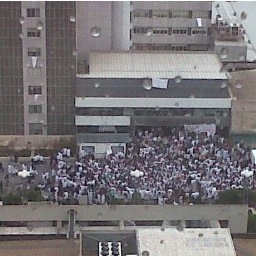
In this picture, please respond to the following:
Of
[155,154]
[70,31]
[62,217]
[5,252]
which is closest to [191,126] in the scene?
[155,154]

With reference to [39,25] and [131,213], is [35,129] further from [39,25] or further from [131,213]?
[131,213]

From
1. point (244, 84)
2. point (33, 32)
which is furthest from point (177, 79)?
point (33, 32)

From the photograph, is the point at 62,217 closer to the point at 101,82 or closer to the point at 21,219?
the point at 21,219

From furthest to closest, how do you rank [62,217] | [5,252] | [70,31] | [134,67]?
[134,67] → [70,31] → [62,217] → [5,252]

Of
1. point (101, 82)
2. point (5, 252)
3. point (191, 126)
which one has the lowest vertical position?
point (5, 252)

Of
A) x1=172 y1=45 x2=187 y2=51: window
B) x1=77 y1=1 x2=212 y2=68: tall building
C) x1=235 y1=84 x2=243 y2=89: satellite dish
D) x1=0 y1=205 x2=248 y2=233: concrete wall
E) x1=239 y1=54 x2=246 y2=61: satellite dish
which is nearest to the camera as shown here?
x1=0 y1=205 x2=248 y2=233: concrete wall

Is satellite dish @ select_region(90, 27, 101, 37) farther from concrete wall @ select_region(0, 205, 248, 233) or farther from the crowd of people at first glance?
concrete wall @ select_region(0, 205, 248, 233)

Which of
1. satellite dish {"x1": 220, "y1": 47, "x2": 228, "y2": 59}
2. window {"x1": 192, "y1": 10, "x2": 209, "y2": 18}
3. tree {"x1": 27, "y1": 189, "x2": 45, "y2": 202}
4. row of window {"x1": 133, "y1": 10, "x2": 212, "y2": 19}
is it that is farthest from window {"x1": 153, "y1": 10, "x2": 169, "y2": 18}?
tree {"x1": 27, "y1": 189, "x2": 45, "y2": 202}
